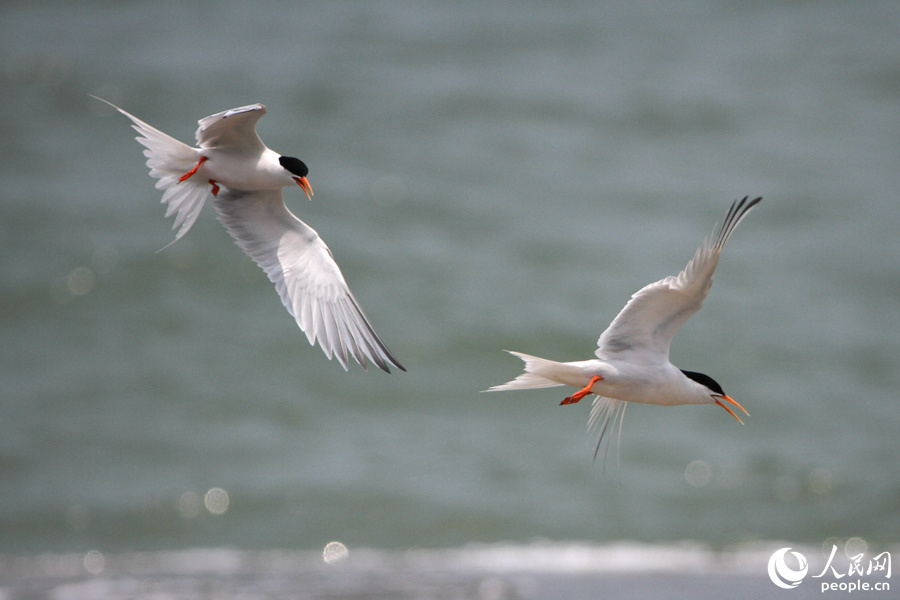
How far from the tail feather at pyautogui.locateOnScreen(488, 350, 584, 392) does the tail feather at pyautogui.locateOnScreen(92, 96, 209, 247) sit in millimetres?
1716

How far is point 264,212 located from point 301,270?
426mm

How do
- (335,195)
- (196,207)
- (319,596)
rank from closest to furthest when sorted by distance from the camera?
(196,207)
(319,596)
(335,195)

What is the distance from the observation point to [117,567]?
414 inches

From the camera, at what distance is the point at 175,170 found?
16.1 ft

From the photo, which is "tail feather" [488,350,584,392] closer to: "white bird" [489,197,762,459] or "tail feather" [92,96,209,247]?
"white bird" [489,197,762,459]

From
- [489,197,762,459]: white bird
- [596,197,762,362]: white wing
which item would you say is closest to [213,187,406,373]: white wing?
[489,197,762,459]: white bird

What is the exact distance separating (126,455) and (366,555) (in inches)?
207

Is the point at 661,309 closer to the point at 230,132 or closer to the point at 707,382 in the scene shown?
the point at 707,382

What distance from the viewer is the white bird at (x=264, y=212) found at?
4.64m

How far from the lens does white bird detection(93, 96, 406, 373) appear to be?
15.2 feet

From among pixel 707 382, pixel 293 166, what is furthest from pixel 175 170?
pixel 707 382

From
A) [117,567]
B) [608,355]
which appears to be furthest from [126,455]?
[608,355]

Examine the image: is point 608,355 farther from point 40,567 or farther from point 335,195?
point 335,195

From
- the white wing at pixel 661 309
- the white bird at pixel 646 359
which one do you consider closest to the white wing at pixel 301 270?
the white bird at pixel 646 359
